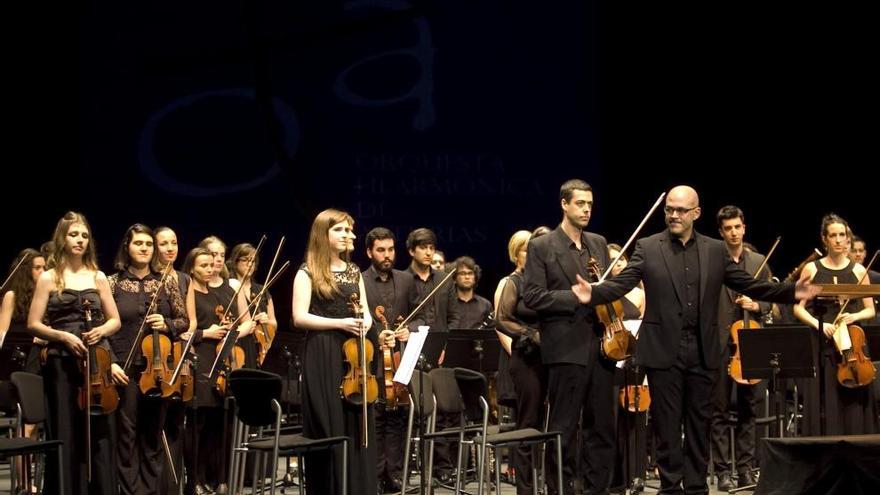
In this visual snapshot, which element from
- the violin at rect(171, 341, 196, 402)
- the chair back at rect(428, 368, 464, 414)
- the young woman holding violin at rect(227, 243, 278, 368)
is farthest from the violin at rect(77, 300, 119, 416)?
the chair back at rect(428, 368, 464, 414)

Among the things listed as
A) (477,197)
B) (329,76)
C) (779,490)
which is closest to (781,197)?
(477,197)

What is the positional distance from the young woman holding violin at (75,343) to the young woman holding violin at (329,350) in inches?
43.8

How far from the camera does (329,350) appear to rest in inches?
222

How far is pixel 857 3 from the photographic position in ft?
34.1

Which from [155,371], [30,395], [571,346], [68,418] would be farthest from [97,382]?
[571,346]

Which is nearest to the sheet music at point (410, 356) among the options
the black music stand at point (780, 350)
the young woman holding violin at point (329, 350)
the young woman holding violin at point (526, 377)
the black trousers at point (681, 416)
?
the young woman holding violin at point (329, 350)

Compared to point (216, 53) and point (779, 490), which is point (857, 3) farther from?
point (779, 490)

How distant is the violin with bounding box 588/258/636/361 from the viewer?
5898 millimetres

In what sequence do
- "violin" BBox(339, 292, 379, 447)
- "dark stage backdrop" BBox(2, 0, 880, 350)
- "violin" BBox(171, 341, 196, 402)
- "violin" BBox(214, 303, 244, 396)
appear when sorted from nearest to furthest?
1. "violin" BBox(339, 292, 379, 447)
2. "violin" BBox(171, 341, 196, 402)
3. "violin" BBox(214, 303, 244, 396)
4. "dark stage backdrop" BBox(2, 0, 880, 350)

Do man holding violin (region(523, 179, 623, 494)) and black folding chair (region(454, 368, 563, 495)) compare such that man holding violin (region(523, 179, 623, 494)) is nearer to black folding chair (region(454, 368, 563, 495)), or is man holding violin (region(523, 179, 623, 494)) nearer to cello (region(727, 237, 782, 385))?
black folding chair (region(454, 368, 563, 495))

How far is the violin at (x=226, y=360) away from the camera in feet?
23.3

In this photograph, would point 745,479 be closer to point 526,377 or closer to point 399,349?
point 526,377

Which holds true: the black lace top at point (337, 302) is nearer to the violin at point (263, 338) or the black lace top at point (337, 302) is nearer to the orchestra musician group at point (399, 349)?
the orchestra musician group at point (399, 349)

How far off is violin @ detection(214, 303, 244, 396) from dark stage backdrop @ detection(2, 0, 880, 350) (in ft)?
10.1
